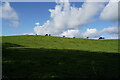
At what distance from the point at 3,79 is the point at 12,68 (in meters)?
3.42

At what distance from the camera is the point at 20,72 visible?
53.9 feet

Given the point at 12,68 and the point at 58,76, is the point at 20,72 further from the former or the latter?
the point at 58,76

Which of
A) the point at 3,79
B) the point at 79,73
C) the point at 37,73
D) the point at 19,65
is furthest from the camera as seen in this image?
the point at 19,65

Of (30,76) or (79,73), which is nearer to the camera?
(30,76)

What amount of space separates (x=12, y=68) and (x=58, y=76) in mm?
4797

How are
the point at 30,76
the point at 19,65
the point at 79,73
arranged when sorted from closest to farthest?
the point at 30,76 < the point at 79,73 < the point at 19,65

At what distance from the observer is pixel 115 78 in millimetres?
15977

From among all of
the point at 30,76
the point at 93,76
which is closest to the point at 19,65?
the point at 30,76

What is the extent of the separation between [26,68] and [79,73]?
5.09 metres

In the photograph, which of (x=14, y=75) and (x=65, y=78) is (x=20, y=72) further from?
(x=65, y=78)

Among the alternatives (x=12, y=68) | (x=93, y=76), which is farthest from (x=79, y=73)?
(x=12, y=68)

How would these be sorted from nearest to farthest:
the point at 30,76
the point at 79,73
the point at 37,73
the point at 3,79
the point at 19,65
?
1. the point at 3,79
2. the point at 30,76
3. the point at 37,73
4. the point at 79,73
5. the point at 19,65

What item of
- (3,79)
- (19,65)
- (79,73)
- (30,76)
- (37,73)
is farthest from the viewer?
(19,65)

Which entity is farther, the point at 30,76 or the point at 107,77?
the point at 107,77
